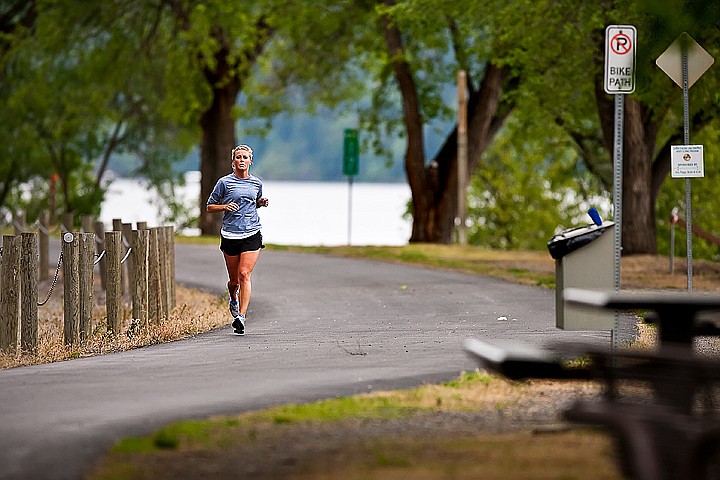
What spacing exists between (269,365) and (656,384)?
4.63m

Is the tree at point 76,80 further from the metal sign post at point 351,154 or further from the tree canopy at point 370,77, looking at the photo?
the metal sign post at point 351,154

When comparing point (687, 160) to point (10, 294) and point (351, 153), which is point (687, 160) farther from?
point (351, 153)

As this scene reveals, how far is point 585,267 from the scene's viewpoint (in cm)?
1116

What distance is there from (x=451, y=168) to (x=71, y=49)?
1105cm

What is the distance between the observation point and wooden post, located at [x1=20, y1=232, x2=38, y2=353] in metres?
13.9

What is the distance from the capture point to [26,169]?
5569 cm

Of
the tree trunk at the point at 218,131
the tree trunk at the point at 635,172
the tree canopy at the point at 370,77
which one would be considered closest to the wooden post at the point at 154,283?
the tree canopy at the point at 370,77

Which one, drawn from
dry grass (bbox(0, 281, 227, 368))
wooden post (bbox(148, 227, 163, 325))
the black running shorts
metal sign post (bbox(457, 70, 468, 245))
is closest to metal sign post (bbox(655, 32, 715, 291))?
the black running shorts

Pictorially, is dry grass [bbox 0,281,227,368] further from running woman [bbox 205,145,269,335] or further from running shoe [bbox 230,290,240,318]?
running woman [bbox 205,145,269,335]

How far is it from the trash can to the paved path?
976 millimetres

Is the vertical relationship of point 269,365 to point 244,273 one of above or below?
below

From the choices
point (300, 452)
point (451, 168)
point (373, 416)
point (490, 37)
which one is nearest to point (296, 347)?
point (373, 416)

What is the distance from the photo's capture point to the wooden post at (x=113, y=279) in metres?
15.2

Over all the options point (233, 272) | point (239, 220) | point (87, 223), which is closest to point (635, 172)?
point (87, 223)
